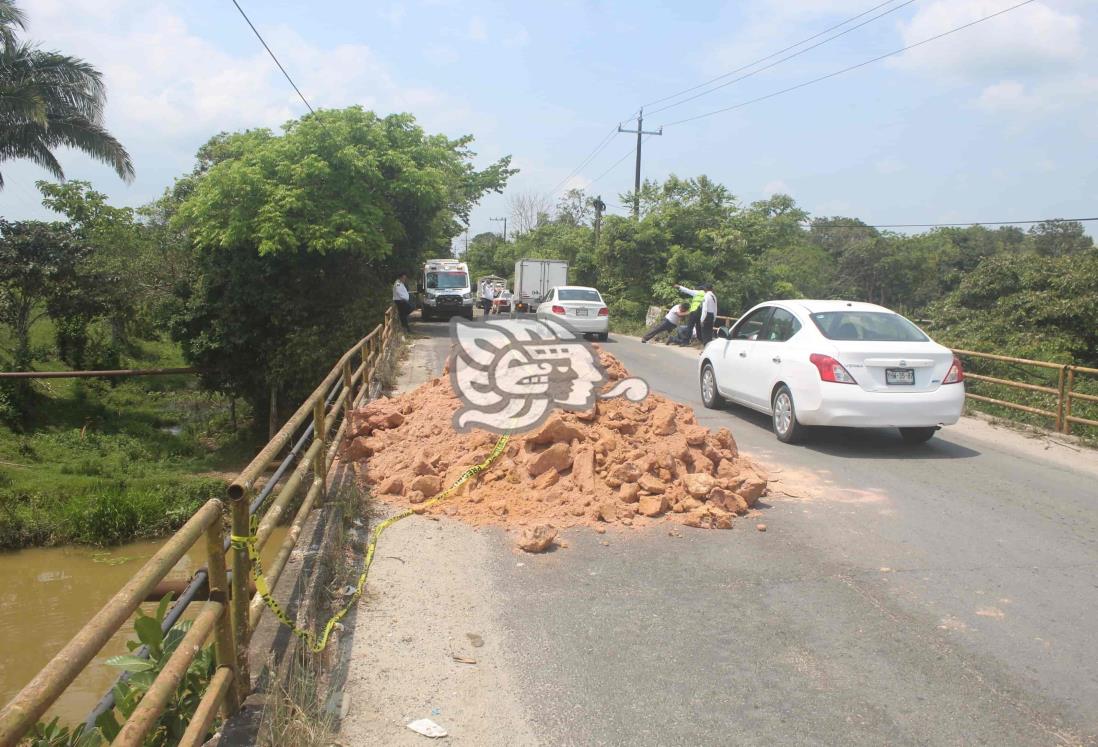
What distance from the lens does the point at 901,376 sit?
891cm

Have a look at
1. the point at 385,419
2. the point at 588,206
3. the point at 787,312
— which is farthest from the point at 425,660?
the point at 588,206

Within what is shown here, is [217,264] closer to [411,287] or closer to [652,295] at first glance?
[411,287]

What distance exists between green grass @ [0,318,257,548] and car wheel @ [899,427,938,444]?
46.0 ft

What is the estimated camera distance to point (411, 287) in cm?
3912

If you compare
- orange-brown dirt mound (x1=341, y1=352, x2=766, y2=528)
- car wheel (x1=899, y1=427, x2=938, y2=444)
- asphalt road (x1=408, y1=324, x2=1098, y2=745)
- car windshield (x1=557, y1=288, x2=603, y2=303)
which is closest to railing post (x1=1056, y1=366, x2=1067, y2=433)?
car wheel (x1=899, y1=427, x2=938, y2=444)

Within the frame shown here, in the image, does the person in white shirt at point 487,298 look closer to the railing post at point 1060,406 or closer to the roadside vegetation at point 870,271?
the roadside vegetation at point 870,271

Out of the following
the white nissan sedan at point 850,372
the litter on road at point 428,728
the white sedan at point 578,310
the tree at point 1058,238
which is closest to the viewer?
the litter on road at point 428,728

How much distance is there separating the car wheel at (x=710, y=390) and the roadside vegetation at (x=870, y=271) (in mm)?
4266

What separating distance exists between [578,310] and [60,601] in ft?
49.4

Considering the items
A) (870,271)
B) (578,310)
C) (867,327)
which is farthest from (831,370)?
(870,271)

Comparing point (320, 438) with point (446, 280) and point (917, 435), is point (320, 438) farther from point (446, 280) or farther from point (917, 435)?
point (446, 280)

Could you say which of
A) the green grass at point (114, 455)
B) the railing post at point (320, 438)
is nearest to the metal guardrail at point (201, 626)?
the railing post at point (320, 438)

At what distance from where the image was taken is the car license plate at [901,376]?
891 cm

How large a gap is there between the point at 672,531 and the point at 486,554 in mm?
1431
